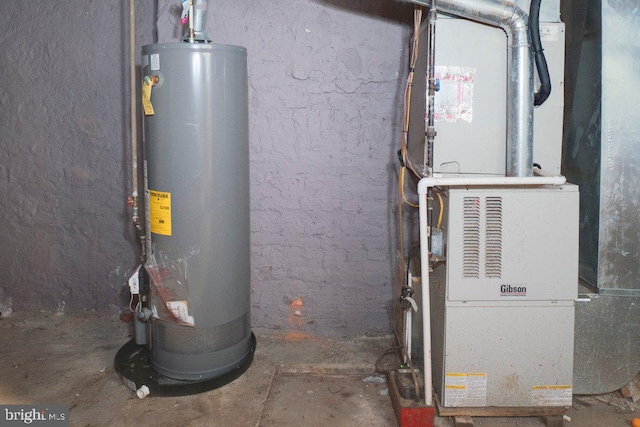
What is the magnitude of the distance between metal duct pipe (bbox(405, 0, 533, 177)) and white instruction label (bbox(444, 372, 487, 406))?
0.80m

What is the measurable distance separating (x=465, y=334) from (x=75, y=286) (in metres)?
2.17

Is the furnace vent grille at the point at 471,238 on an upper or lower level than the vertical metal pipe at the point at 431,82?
lower

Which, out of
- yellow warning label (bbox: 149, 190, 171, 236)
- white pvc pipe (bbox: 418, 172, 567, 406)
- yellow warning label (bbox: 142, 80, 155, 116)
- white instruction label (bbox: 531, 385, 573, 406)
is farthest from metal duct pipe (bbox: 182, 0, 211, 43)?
white instruction label (bbox: 531, 385, 573, 406)

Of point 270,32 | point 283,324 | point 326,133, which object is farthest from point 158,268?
point 270,32

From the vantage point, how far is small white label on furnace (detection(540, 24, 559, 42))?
7.75 ft

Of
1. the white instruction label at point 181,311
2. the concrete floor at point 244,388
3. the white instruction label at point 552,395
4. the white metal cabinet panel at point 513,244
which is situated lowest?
the concrete floor at point 244,388

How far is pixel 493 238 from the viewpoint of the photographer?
7.27 feet

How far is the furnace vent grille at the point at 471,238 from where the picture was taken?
2.20 meters

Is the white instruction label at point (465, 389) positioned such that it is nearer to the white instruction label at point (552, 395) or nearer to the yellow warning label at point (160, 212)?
the white instruction label at point (552, 395)

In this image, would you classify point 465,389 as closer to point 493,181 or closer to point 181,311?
point 493,181

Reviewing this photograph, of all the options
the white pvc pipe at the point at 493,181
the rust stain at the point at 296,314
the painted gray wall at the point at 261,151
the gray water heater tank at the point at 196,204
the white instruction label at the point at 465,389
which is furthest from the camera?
the rust stain at the point at 296,314

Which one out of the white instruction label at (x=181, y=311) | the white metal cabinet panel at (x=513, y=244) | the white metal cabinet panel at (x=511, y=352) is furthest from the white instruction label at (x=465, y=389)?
the white instruction label at (x=181, y=311)

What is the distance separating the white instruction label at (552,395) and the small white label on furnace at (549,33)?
137 centimetres

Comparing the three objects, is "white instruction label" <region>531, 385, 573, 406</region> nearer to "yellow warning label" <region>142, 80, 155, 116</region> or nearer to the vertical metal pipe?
the vertical metal pipe
